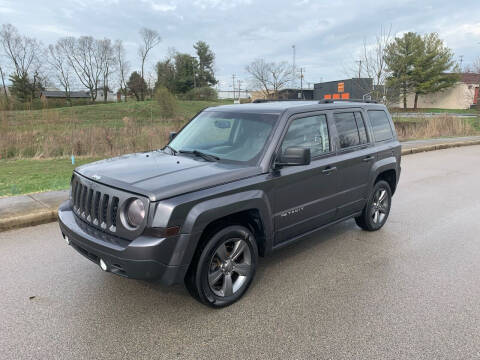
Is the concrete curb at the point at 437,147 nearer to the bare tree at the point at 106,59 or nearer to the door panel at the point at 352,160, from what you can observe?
the door panel at the point at 352,160

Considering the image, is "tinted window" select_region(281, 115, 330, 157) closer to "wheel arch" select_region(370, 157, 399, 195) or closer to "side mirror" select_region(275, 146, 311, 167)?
"side mirror" select_region(275, 146, 311, 167)

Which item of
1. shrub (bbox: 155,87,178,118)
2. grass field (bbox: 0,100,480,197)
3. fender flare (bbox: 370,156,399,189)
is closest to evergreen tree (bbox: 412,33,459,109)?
shrub (bbox: 155,87,178,118)

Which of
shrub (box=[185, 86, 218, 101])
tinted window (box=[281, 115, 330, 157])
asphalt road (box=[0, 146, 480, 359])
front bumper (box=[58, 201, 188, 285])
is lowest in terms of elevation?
asphalt road (box=[0, 146, 480, 359])

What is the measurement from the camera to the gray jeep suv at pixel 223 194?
2891 millimetres

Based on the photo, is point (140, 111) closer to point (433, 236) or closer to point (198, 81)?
point (198, 81)

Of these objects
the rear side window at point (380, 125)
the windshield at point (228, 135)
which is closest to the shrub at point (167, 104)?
the rear side window at point (380, 125)

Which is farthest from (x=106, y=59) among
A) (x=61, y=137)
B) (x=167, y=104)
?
(x=61, y=137)

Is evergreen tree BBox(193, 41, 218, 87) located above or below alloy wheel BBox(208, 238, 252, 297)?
above

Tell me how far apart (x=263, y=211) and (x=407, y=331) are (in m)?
1.56

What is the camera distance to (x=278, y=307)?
132 inches

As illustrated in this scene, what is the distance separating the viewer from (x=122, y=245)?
2.91 meters

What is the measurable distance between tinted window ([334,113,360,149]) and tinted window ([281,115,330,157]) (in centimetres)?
26

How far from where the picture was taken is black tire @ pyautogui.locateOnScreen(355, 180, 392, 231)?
5.17 metres

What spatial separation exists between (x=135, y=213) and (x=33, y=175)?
8306mm
